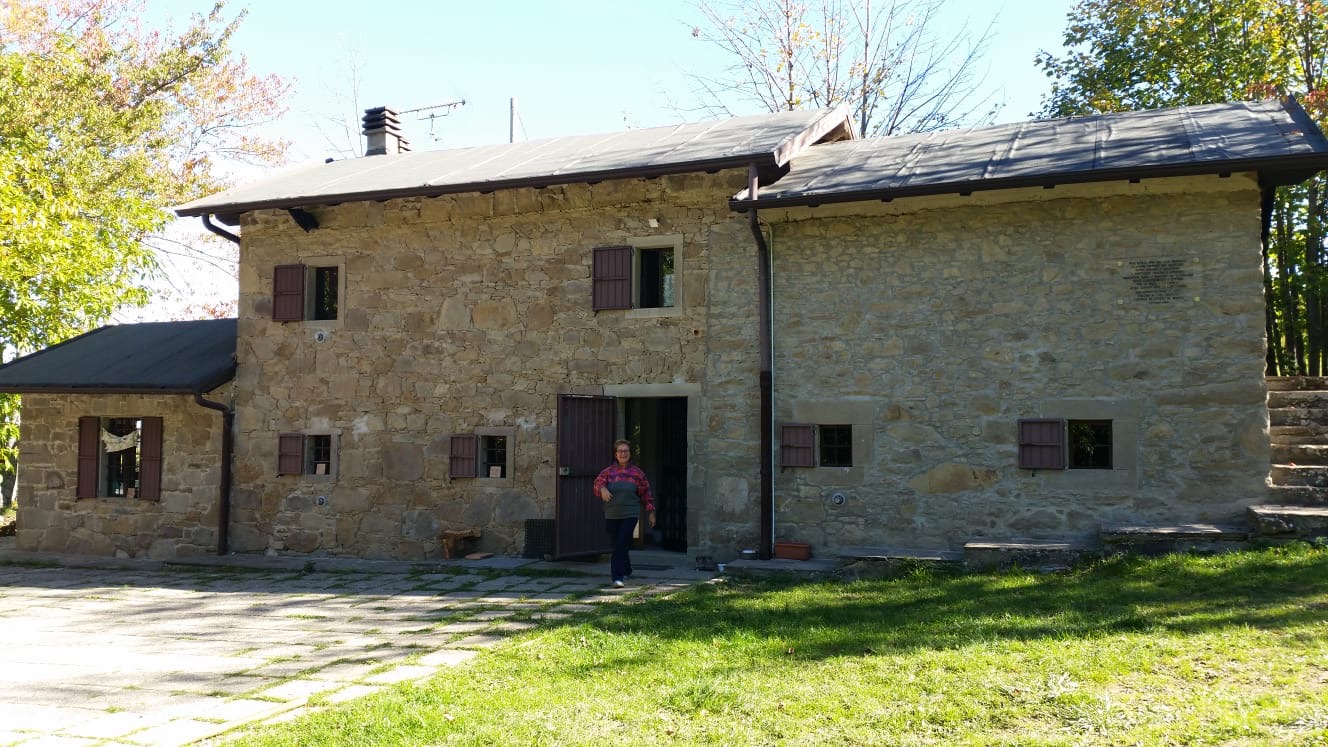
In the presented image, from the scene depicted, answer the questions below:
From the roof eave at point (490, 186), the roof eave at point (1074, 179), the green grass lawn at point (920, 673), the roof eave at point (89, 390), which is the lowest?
the green grass lawn at point (920, 673)

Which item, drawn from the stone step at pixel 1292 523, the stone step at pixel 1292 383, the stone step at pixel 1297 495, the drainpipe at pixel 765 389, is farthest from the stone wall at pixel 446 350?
the stone step at pixel 1292 383

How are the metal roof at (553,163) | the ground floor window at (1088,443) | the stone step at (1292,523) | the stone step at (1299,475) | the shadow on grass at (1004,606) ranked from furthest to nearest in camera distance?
the metal roof at (553,163)
the ground floor window at (1088,443)
the stone step at (1299,475)
the stone step at (1292,523)
the shadow on grass at (1004,606)

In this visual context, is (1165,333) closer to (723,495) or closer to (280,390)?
(723,495)

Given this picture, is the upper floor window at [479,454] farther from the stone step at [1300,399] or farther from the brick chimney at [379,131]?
the stone step at [1300,399]

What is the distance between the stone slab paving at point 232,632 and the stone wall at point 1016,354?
2.21 m

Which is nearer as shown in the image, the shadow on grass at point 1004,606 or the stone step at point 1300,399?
the shadow on grass at point 1004,606

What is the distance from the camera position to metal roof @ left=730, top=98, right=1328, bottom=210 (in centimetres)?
844

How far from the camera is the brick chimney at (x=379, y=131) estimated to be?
15555 millimetres

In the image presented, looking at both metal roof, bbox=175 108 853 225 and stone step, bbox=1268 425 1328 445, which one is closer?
stone step, bbox=1268 425 1328 445

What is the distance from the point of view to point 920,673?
16.9 ft

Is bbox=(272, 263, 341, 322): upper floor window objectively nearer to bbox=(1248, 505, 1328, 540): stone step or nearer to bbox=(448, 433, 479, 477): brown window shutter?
bbox=(448, 433, 479, 477): brown window shutter

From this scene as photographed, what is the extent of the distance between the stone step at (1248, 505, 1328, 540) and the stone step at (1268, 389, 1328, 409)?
5.15ft

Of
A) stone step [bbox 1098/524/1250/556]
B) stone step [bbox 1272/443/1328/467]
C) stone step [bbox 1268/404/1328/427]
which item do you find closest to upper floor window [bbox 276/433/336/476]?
stone step [bbox 1098/524/1250/556]

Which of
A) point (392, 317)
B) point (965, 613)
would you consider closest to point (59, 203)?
point (392, 317)
